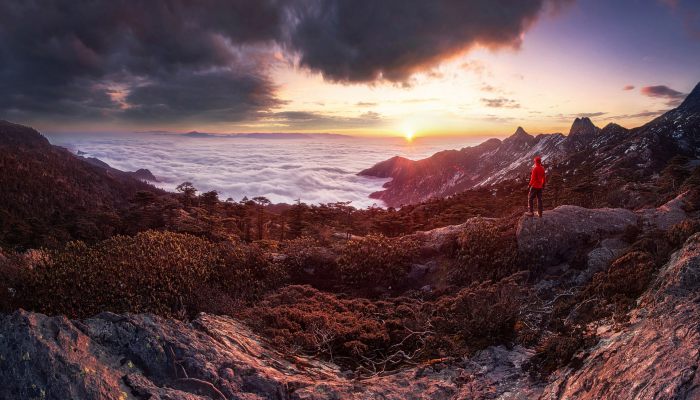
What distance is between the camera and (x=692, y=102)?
187250 millimetres

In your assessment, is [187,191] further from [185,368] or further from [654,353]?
[654,353]

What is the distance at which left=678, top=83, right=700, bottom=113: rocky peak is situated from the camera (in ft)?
594

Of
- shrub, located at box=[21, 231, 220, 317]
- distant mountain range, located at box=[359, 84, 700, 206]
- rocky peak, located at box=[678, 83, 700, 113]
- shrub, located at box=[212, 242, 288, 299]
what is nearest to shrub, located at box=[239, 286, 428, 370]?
shrub, located at box=[212, 242, 288, 299]

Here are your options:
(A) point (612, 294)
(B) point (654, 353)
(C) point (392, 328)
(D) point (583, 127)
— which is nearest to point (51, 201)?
(C) point (392, 328)

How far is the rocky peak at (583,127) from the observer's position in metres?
171

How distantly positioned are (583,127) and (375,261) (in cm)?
20095

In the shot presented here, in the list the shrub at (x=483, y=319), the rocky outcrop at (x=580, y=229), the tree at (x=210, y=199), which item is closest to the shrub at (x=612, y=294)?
the shrub at (x=483, y=319)

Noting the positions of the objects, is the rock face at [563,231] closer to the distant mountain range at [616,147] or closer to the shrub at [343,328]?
the shrub at [343,328]

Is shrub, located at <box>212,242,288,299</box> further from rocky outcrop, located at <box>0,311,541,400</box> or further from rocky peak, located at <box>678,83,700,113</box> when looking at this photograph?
rocky peak, located at <box>678,83,700,113</box>

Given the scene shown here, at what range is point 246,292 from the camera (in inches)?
444

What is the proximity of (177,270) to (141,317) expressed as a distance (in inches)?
127

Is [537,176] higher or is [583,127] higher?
[583,127]

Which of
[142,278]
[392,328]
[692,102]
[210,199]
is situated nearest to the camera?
[142,278]

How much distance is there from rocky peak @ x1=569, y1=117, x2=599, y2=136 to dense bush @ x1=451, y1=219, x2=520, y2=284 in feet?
622
